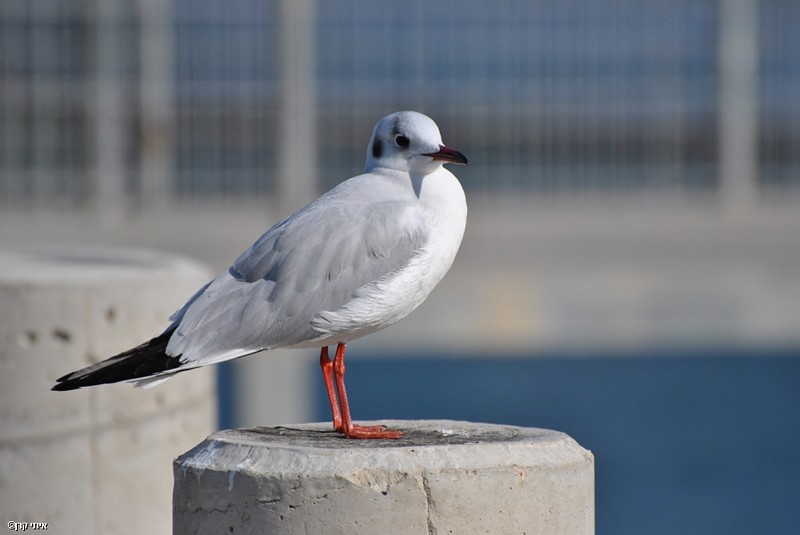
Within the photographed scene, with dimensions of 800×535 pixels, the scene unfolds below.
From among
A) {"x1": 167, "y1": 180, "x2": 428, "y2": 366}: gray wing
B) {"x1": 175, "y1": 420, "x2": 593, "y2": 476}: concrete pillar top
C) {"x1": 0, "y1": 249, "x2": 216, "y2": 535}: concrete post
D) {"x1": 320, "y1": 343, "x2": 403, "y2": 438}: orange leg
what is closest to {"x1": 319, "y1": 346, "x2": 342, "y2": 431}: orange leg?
{"x1": 320, "y1": 343, "x2": 403, "y2": 438}: orange leg

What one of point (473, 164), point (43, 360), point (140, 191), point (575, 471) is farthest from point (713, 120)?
point (575, 471)

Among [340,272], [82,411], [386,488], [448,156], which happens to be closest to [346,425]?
[340,272]

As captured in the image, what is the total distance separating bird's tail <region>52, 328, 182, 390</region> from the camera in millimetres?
3084

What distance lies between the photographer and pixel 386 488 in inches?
114

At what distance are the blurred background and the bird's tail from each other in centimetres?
889

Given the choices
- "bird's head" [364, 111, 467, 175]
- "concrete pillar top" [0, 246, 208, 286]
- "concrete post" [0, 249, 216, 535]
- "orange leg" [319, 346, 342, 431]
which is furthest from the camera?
"concrete pillar top" [0, 246, 208, 286]

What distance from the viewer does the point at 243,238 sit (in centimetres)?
1216

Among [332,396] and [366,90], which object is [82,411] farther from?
[366,90]

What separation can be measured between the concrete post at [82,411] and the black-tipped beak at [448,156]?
1.64 metres

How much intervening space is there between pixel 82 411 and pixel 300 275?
5.04 feet

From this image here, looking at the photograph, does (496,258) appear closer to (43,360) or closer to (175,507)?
(43,360)

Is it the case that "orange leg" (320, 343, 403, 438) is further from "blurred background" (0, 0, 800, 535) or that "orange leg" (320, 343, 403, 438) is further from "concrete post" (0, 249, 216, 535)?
"blurred background" (0, 0, 800, 535)

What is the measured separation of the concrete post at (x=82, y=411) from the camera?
4.48m

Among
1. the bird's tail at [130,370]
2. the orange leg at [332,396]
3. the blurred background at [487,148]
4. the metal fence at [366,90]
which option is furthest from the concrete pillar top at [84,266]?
the metal fence at [366,90]
